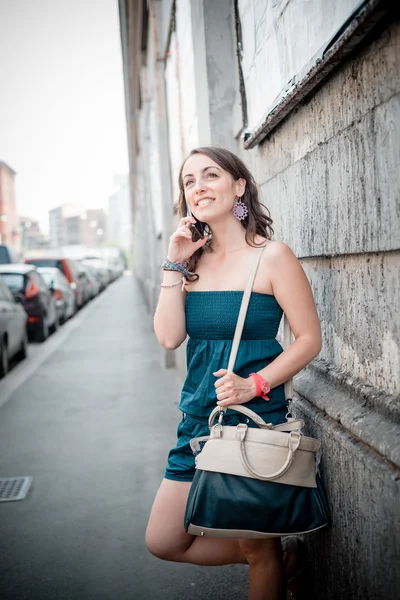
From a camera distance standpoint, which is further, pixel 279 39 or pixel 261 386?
pixel 279 39

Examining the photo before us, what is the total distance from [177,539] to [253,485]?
0.57 metres

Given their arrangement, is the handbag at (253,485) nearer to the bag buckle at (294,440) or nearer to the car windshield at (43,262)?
the bag buckle at (294,440)

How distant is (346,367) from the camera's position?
251 cm

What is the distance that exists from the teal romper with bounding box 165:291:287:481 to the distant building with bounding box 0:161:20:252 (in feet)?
262

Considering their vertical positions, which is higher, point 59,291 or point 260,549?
point 59,291

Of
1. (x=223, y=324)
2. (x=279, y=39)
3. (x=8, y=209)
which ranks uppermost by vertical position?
(x=8, y=209)

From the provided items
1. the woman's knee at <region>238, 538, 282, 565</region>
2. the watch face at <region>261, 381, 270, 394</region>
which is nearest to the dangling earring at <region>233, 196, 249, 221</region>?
the watch face at <region>261, 381, 270, 394</region>

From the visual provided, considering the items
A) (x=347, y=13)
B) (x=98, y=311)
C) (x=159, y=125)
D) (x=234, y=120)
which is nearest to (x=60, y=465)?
(x=234, y=120)

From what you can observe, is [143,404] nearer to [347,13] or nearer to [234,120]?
[234,120]

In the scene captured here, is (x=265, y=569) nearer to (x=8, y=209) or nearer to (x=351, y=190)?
(x=351, y=190)

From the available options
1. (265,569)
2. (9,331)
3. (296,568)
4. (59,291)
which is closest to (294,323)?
(265,569)

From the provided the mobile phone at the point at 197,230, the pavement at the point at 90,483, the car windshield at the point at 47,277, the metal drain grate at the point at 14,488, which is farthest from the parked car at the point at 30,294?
the mobile phone at the point at 197,230

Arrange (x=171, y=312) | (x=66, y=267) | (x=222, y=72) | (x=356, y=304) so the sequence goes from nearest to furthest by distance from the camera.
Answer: (x=356, y=304)
(x=171, y=312)
(x=222, y=72)
(x=66, y=267)

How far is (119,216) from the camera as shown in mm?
176000
